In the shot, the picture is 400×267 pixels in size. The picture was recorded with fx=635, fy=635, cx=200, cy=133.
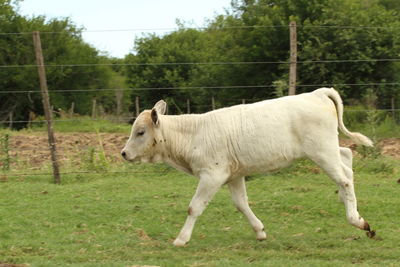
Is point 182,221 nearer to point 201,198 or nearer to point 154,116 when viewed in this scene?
point 201,198

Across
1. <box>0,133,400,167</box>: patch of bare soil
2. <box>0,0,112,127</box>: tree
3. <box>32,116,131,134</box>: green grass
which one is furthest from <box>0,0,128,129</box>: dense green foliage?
<box>0,133,400,167</box>: patch of bare soil

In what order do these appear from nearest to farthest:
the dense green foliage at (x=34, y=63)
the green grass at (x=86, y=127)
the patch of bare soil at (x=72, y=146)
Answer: the patch of bare soil at (x=72, y=146) < the green grass at (x=86, y=127) < the dense green foliage at (x=34, y=63)

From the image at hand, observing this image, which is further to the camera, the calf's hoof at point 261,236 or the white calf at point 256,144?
the calf's hoof at point 261,236

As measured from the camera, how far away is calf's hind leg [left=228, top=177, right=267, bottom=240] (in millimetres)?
6785

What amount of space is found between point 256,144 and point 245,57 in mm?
16191

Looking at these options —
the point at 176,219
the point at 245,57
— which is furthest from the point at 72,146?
the point at 176,219

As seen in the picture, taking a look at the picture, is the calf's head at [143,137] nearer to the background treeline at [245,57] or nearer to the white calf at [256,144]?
the white calf at [256,144]

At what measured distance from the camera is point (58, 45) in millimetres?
31609

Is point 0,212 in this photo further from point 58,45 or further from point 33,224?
point 58,45

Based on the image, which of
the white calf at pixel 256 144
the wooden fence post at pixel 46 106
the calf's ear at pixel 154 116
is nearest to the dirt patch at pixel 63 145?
the wooden fence post at pixel 46 106

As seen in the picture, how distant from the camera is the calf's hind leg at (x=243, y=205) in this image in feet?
22.3

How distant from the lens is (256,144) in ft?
22.0

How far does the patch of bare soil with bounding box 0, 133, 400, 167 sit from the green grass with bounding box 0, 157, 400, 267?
5.98 feet

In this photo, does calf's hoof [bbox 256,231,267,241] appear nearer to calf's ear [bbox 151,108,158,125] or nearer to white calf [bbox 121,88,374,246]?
white calf [bbox 121,88,374,246]
